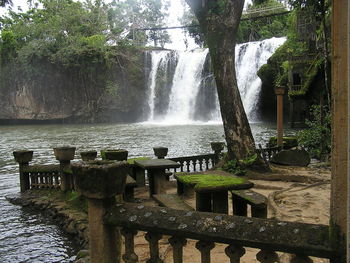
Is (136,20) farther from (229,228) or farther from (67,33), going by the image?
(229,228)

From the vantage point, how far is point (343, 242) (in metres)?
1.90

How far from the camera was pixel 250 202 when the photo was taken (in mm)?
4328

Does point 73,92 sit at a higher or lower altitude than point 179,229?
higher

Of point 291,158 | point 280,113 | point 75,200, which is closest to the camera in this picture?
point 75,200

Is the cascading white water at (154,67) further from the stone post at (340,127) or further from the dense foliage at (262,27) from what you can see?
the stone post at (340,127)

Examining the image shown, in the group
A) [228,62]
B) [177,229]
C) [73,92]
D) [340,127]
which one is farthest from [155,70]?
[340,127]

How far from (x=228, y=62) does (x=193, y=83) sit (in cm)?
2373

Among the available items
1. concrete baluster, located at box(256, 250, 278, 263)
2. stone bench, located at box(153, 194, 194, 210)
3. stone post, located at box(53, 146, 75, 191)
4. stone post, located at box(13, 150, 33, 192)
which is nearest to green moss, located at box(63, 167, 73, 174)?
stone post, located at box(53, 146, 75, 191)

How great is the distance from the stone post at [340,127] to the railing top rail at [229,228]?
96 mm

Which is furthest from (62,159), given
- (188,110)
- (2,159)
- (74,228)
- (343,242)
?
(188,110)

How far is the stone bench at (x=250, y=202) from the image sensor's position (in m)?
4.27

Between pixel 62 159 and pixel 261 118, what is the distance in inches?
929

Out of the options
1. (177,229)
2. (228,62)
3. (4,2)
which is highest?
(4,2)

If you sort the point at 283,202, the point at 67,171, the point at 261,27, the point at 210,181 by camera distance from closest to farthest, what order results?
1. the point at 210,181
2. the point at 283,202
3. the point at 67,171
4. the point at 261,27
